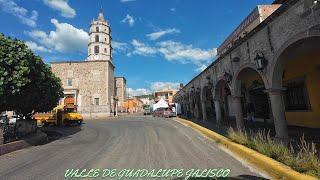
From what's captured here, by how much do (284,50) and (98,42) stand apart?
59567 mm

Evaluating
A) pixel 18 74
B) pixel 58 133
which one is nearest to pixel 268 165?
pixel 18 74

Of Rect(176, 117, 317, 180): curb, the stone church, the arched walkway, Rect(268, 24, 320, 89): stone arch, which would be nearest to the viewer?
Rect(176, 117, 317, 180): curb

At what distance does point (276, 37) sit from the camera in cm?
959

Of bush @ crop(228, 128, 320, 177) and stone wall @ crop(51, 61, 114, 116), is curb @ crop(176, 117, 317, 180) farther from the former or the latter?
stone wall @ crop(51, 61, 114, 116)

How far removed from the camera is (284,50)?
29.5ft

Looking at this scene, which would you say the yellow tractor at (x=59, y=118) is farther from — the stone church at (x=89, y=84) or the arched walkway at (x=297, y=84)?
the stone church at (x=89, y=84)

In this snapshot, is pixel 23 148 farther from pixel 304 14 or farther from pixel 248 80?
pixel 248 80

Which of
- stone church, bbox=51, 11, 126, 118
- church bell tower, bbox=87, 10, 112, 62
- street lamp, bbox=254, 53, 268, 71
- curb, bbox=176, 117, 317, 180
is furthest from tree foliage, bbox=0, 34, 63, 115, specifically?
church bell tower, bbox=87, 10, 112, 62

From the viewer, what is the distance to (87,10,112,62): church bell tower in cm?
6400

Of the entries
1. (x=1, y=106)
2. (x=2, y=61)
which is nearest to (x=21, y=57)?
(x=2, y=61)

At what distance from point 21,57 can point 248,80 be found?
54.1 ft

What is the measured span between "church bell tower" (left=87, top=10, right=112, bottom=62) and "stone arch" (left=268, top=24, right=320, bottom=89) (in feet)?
188

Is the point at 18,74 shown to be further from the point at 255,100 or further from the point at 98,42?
the point at 98,42

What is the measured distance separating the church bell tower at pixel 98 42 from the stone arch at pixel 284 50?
188ft
